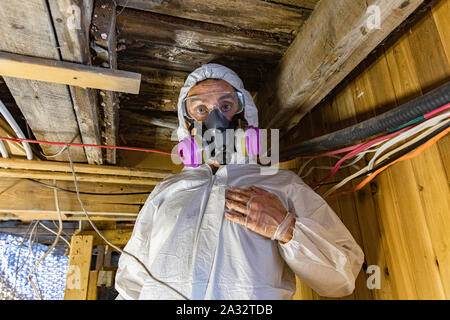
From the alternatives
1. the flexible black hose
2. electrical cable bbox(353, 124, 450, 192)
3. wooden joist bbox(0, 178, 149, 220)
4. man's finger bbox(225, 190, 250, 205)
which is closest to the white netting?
wooden joist bbox(0, 178, 149, 220)

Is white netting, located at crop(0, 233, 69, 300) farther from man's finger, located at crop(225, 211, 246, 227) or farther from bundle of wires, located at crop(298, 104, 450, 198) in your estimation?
bundle of wires, located at crop(298, 104, 450, 198)

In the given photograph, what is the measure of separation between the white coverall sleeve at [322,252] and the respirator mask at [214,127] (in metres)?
0.42

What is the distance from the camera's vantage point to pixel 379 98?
1248 millimetres

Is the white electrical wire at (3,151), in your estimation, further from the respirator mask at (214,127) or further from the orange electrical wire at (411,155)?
the orange electrical wire at (411,155)

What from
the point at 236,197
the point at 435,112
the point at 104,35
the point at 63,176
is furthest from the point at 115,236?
the point at 435,112

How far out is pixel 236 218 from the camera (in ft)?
3.60

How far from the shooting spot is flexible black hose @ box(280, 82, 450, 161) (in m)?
0.88

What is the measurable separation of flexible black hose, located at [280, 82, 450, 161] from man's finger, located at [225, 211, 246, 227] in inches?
20.1

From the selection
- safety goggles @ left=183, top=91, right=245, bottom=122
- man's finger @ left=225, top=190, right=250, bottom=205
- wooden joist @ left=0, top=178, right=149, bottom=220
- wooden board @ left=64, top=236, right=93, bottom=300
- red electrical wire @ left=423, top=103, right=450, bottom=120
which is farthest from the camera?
wooden board @ left=64, top=236, right=93, bottom=300

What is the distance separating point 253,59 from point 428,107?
3.09 ft

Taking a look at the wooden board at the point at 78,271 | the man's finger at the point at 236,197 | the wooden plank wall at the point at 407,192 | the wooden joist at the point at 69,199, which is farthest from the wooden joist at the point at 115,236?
the wooden plank wall at the point at 407,192
